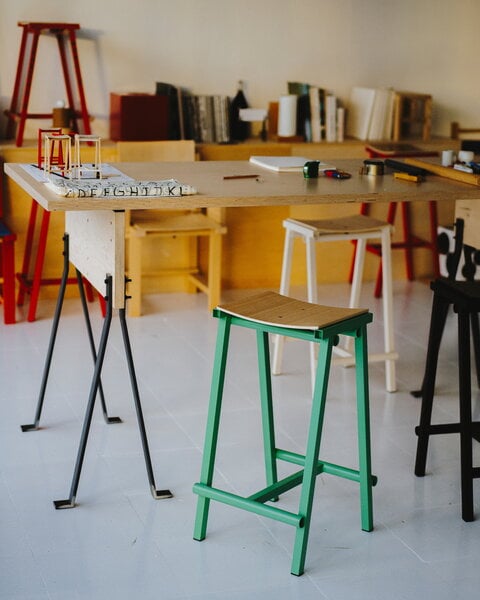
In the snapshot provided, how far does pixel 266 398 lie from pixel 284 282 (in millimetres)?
1244

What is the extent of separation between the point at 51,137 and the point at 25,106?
6.92 feet

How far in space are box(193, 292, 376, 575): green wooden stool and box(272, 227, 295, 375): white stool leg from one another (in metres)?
1.18

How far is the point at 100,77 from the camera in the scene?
18.3 ft

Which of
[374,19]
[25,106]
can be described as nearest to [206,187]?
[25,106]

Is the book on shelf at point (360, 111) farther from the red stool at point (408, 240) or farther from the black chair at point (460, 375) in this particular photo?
the black chair at point (460, 375)

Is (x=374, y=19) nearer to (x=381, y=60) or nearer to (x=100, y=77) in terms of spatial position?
(x=381, y=60)

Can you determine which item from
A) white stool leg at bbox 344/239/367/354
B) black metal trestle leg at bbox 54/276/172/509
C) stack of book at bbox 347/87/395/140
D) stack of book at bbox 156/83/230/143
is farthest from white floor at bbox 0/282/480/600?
stack of book at bbox 347/87/395/140

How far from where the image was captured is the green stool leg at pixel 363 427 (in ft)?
9.17

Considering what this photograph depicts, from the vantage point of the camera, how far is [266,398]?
2.95 m

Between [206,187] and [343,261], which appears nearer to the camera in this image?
[206,187]

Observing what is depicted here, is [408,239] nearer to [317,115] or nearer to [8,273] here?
[317,115]

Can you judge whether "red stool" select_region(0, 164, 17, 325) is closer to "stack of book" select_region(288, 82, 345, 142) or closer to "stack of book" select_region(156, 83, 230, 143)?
"stack of book" select_region(156, 83, 230, 143)

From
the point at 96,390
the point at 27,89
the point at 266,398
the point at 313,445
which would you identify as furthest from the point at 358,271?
the point at 27,89

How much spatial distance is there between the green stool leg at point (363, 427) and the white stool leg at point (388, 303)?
47.2 inches
